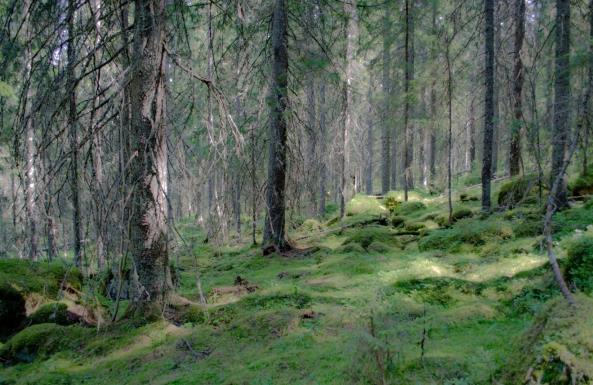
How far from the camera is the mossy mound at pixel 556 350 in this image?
2.06 metres

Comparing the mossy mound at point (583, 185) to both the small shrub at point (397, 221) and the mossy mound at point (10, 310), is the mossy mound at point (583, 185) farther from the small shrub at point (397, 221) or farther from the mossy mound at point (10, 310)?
the mossy mound at point (10, 310)

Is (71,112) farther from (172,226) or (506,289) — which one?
(506,289)

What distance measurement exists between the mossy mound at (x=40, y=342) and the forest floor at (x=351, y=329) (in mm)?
17

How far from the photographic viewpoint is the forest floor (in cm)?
331

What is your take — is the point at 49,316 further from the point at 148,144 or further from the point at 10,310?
the point at 148,144

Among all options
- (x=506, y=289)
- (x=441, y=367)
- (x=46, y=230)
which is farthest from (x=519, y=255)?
(x=46, y=230)

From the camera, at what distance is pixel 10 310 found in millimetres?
7047

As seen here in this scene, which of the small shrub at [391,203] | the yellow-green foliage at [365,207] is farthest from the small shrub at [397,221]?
the small shrub at [391,203]

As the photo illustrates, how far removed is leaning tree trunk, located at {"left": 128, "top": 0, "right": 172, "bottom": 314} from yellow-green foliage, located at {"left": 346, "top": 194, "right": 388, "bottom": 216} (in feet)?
38.4

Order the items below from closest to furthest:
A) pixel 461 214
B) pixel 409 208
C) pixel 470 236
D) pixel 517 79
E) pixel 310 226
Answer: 1. pixel 470 236
2. pixel 461 214
3. pixel 517 79
4. pixel 409 208
5. pixel 310 226

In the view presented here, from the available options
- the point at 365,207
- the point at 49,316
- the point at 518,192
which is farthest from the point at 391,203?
the point at 49,316

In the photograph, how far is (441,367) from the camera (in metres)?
3.23

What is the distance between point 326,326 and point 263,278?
3.89 meters

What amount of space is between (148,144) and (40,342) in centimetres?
318
